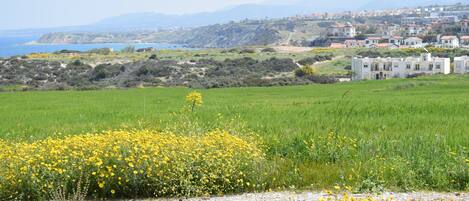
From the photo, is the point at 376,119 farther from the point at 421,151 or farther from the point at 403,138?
the point at 421,151

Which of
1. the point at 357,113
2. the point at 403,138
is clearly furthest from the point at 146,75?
the point at 403,138

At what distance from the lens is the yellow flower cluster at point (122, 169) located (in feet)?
27.8

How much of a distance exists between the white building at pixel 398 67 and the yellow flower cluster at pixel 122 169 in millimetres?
60461

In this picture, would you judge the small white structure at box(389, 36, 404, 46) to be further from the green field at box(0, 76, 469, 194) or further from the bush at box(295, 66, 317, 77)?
the green field at box(0, 76, 469, 194)

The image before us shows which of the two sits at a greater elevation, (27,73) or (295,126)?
(295,126)

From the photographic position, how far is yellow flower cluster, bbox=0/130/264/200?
8461 millimetres

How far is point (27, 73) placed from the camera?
71.6 m

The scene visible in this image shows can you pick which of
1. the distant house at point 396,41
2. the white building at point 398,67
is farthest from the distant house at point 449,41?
the white building at point 398,67

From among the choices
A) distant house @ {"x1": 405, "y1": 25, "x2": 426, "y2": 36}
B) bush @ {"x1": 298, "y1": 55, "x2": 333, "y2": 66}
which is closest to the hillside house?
distant house @ {"x1": 405, "y1": 25, "x2": 426, "y2": 36}

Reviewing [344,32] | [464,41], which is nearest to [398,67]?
[464,41]

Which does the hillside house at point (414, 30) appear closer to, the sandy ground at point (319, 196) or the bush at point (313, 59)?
the bush at point (313, 59)

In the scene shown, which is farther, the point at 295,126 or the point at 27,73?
the point at 27,73

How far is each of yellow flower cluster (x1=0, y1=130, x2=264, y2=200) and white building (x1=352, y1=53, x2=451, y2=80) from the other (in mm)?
60461

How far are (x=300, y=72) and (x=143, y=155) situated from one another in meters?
61.4
